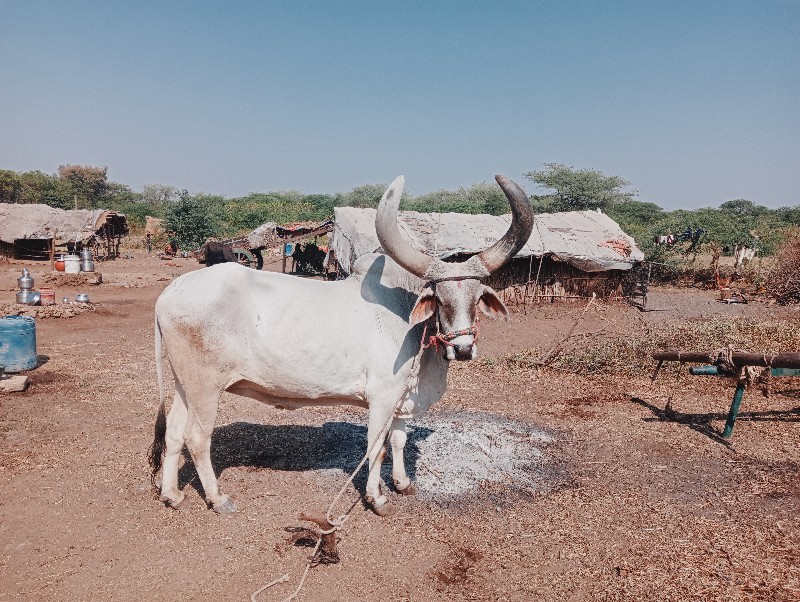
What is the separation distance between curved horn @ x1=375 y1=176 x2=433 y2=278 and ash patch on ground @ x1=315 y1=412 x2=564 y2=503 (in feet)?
7.59

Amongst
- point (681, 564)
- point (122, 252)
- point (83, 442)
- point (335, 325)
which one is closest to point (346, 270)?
point (83, 442)

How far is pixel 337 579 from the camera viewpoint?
3.98 m

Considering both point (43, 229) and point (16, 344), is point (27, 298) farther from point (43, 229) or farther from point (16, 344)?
point (43, 229)

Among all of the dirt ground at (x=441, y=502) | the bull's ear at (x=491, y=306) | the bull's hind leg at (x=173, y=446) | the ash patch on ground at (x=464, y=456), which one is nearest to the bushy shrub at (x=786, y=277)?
the dirt ground at (x=441, y=502)

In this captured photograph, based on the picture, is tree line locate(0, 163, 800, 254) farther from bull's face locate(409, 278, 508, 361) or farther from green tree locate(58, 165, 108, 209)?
bull's face locate(409, 278, 508, 361)

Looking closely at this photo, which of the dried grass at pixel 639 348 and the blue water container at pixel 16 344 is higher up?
the dried grass at pixel 639 348

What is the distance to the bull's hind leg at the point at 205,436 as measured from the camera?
457 cm

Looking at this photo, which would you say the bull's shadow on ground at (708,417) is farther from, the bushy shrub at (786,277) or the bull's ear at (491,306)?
the bushy shrub at (786,277)

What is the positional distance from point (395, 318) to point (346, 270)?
1424 centimetres

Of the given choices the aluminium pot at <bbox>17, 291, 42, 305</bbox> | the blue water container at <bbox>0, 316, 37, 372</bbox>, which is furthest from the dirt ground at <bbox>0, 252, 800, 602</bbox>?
the aluminium pot at <bbox>17, 291, 42, 305</bbox>

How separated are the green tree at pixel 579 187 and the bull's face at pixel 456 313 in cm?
3852

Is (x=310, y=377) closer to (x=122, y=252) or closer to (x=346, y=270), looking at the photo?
(x=346, y=270)

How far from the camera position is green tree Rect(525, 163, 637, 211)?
40.9 m

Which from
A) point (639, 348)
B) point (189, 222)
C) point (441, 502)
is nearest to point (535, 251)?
point (639, 348)
